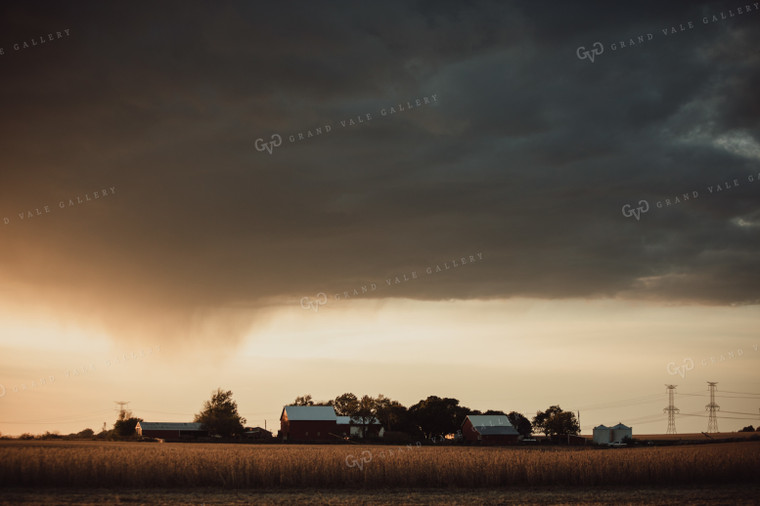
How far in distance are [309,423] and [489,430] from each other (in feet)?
108

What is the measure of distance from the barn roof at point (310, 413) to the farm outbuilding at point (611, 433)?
154 feet

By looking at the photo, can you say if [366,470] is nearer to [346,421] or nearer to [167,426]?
[346,421]

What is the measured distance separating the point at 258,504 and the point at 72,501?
7.83m

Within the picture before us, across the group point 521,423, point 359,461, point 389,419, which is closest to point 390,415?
point 389,419

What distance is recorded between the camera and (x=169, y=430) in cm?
11575

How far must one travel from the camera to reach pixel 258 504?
27500 millimetres

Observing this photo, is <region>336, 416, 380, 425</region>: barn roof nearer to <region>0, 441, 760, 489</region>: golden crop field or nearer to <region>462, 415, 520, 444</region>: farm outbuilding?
<region>462, 415, 520, 444</region>: farm outbuilding

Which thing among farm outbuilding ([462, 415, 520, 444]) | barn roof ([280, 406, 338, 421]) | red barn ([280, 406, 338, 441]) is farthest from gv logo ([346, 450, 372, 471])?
barn roof ([280, 406, 338, 421])

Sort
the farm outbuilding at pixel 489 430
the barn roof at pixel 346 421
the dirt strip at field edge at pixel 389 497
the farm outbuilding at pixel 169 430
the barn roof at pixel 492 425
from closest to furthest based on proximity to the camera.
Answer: the dirt strip at field edge at pixel 389 497
the farm outbuilding at pixel 489 430
the farm outbuilding at pixel 169 430
the barn roof at pixel 492 425
the barn roof at pixel 346 421

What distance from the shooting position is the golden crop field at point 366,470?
3309cm

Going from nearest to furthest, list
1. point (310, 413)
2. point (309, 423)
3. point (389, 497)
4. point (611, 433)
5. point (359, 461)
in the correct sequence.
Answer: point (389, 497) → point (359, 461) → point (611, 433) → point (309, 423) → point (310, 413)

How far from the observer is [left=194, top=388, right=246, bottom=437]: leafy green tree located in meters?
114

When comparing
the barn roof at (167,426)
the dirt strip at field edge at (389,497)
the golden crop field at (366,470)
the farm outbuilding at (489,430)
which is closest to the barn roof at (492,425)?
the farm outbuilding at (489,430)

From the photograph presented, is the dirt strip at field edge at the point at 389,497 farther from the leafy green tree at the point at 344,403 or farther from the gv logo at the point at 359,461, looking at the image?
the leafy green tree at the point at 344,403
